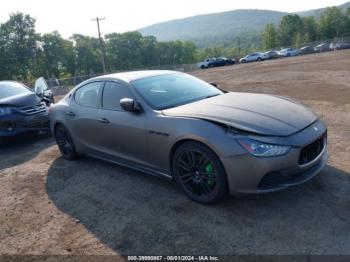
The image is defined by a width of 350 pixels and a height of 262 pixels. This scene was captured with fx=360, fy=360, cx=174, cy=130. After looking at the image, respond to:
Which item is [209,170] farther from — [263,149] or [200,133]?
[263,149]

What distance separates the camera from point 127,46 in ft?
331

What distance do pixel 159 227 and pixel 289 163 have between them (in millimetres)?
1514

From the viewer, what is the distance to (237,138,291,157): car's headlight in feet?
11.8

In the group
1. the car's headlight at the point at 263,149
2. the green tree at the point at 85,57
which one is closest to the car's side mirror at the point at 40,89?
the car's headlight at the point at 263,149

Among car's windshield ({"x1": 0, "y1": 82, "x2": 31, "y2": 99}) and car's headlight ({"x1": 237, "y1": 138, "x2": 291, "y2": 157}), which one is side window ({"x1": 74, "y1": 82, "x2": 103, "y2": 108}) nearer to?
car's headlight ({"x1": 237, "y1": 138, "x2": 291, "y2": 157})

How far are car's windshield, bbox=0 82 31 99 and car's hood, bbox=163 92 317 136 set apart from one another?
5731 millimetres

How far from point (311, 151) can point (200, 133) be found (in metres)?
1.23

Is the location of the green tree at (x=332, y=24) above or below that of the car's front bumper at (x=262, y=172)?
above

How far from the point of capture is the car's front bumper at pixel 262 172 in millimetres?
3602

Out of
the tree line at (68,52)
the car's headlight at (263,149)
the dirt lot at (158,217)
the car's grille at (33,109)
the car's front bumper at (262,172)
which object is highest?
the tree line at (68,52)

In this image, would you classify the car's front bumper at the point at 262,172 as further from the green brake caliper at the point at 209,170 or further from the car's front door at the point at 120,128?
the car's front door at the point at 120,128

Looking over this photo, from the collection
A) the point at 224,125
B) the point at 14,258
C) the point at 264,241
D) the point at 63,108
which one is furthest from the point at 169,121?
the point at 63,108

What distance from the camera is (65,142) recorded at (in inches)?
251

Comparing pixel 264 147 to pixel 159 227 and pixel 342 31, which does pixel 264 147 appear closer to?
pixel 159 227
